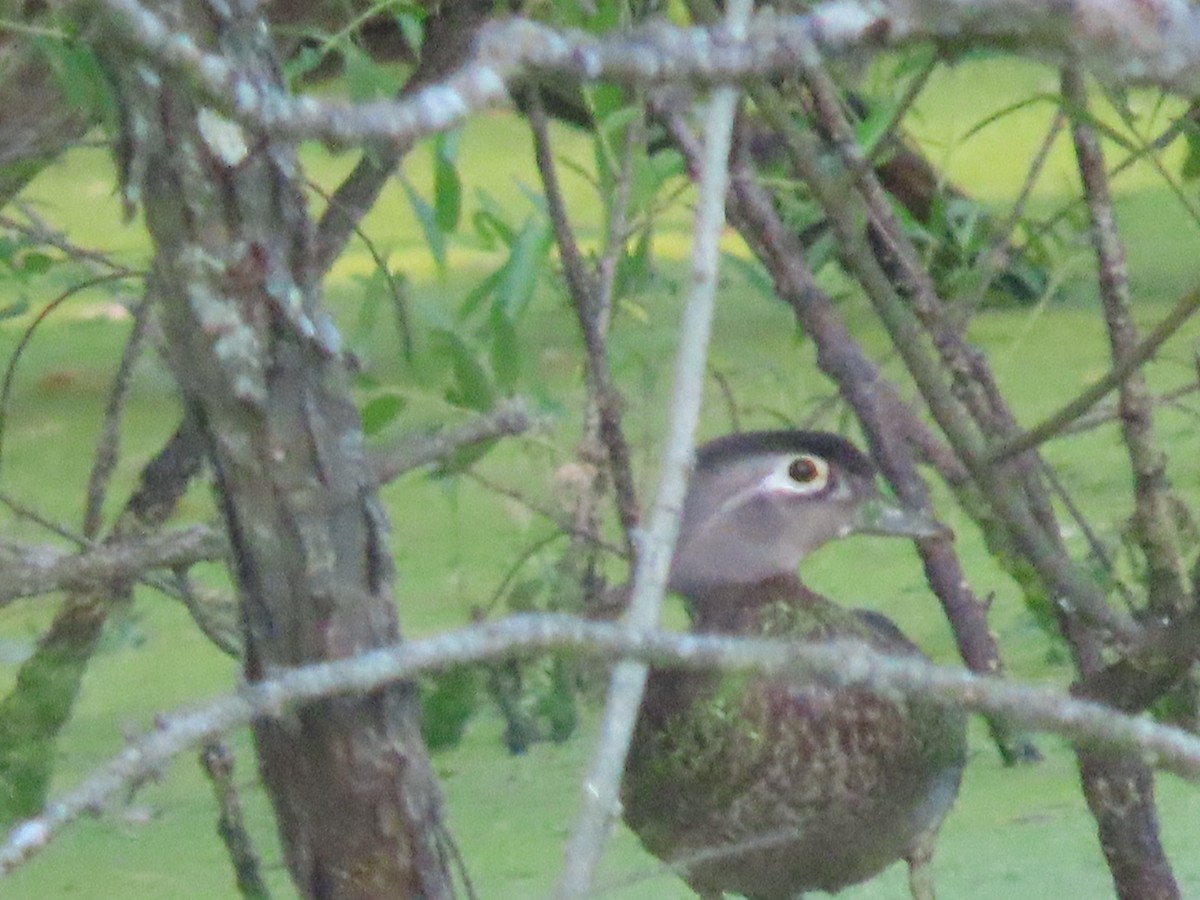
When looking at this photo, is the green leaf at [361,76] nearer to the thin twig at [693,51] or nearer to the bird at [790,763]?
the bird at [790,763]

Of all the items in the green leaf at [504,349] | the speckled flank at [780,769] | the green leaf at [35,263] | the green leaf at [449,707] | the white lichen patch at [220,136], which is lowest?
the green leaf at [449,707]

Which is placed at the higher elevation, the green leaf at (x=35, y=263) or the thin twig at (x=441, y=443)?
the thin twig at (x=441, y=443)

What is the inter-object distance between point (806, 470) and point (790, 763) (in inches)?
13.2

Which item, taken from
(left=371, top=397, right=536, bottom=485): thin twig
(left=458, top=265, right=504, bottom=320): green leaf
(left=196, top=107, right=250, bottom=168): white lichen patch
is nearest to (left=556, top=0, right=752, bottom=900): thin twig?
(left=196, top=107, right=250, bottom=168): white lichen patch

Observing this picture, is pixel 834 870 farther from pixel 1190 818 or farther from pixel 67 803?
pixel 67 803

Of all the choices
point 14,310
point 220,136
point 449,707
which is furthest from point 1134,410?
point 449,707

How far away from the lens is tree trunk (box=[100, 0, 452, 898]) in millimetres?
1256

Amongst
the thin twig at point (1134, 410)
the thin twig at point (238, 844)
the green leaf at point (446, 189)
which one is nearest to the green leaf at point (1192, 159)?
the thin twig at point (1134, 410)

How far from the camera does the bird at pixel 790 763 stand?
2.02 meters

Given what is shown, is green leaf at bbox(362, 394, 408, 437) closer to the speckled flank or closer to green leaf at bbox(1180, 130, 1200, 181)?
the speckled flank

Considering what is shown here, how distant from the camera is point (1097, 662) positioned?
184 centimetres

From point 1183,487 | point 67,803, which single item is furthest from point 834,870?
point 1183,487

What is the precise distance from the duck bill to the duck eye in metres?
0.05

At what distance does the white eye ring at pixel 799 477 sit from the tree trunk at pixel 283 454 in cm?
93
